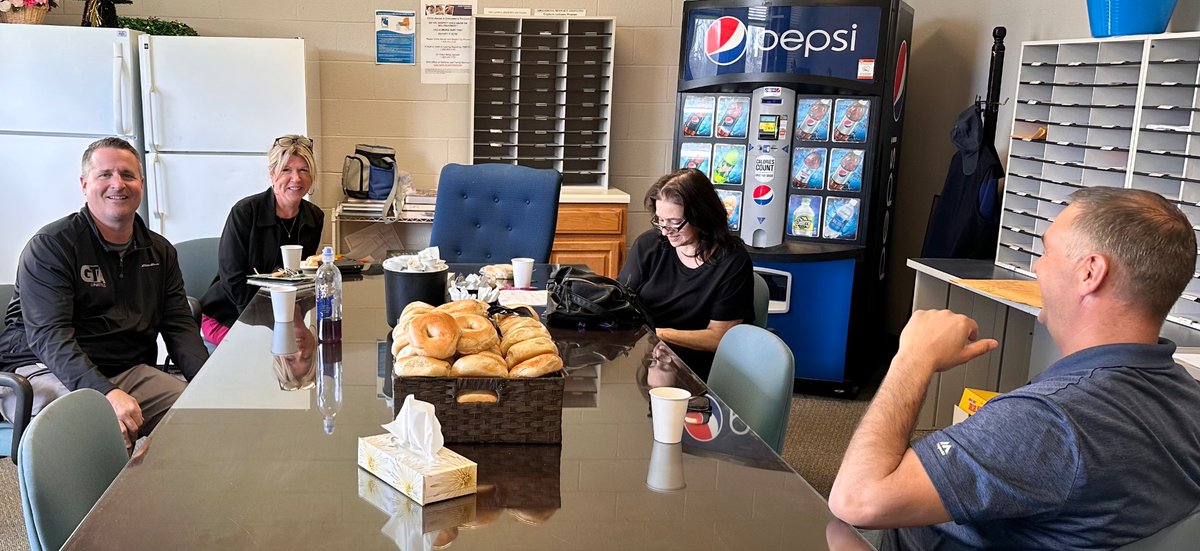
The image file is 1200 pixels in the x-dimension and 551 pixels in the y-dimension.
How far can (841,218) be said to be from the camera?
4.33 metres

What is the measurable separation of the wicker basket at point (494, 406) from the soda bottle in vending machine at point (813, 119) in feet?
9.95

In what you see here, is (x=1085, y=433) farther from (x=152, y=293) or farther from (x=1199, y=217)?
(x=152, y=293)

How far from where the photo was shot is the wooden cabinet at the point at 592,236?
4723 millimetres

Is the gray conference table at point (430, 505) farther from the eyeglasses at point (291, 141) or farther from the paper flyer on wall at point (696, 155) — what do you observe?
the paper flyer on wall at point (696, 155)

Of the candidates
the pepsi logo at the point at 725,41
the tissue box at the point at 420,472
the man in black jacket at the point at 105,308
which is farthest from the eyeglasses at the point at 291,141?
the tissue box at the point at 420,472

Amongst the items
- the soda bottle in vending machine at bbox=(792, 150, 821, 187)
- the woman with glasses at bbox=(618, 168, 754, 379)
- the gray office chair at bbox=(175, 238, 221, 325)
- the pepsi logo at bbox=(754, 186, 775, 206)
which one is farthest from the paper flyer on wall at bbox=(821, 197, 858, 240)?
the gray office chair at bbox=(175, 238, 221, 325)

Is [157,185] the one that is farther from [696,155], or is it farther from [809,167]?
[809,167]

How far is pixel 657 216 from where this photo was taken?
289 centimetres

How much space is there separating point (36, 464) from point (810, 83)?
3450 millimetres

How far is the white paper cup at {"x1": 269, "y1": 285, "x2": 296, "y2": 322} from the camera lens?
236cm

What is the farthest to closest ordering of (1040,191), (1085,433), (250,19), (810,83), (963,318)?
(250,19) < (810,83) < (1040,191) < (963,318) < (1085,433)

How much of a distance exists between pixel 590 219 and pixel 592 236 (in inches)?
3.7

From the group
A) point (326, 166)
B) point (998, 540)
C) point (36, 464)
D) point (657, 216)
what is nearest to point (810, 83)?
point (657, 216)

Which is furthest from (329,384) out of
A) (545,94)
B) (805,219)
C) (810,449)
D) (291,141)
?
(545,94)
